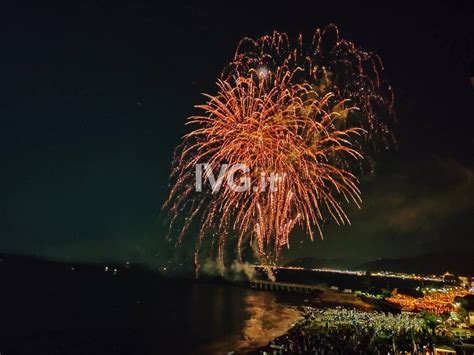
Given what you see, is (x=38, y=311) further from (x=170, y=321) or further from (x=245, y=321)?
(x=245, y=321)

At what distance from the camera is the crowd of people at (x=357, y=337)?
2588cm

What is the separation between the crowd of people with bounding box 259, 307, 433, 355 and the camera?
84.9ft

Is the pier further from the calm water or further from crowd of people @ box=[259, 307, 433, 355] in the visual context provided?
crowd of people @ box=[259, 307, 433, 355]

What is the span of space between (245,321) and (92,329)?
55.0 ft

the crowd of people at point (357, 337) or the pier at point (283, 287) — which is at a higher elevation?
the pier at point (283, 287)

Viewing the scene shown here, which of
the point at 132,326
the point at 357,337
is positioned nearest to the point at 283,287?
the point at 132,326

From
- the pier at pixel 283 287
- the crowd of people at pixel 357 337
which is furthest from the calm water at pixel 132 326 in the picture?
the pier at pixel 283 287

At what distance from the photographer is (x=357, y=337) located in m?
29.4

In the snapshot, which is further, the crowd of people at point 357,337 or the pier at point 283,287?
the pier at point 283,287

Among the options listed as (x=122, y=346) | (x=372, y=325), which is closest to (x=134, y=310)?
(x=122, y=346)

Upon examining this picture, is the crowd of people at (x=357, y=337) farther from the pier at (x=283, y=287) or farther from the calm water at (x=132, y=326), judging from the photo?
the pier at (x=283, y=287)

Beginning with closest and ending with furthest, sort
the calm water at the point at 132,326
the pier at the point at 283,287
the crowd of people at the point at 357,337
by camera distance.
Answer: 1. the crowd of people at the point at 357,337
2. the calm water at the point at 132,326
3. the pier at the point at 283,287

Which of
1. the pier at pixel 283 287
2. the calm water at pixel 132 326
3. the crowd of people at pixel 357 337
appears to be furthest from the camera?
the pier at pixel 283 287

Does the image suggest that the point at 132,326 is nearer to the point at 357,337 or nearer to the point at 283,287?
the point at 357,337
